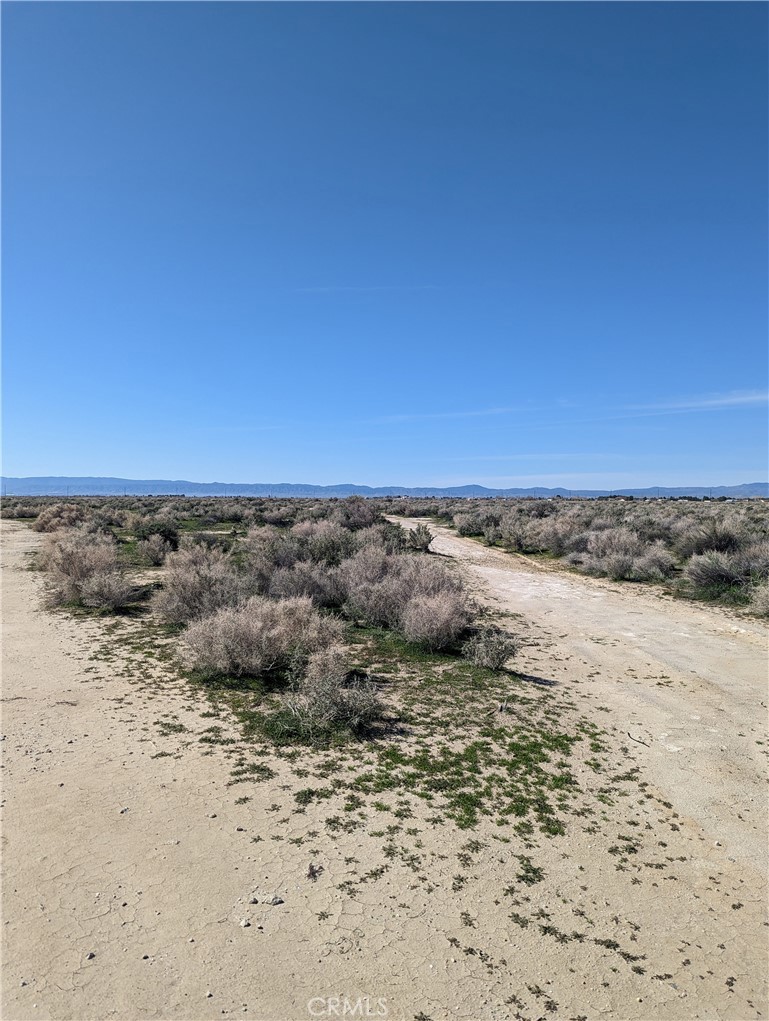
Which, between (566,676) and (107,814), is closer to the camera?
(107,814)

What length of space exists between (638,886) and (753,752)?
153 inches

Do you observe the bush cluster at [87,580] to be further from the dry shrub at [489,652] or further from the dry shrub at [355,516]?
the dry shrub at [355,516]

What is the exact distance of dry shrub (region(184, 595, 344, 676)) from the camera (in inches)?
397

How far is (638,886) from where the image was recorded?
5078mm

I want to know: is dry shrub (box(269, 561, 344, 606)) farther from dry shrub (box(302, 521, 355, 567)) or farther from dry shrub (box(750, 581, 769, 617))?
dry shrub (box(750, 581, 769, 617))

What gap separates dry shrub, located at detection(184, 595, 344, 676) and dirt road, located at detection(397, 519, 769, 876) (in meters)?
4.44

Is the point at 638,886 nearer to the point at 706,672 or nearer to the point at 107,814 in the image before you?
the point at 107,814

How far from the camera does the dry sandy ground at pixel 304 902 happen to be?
12.9ft

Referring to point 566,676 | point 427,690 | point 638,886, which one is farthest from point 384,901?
point 566,676

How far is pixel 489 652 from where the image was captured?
1103cm
